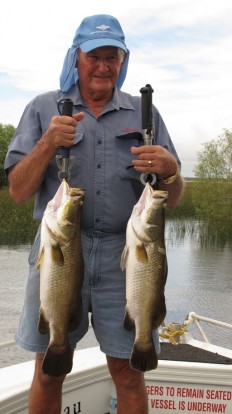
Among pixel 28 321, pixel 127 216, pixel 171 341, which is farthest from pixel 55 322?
pixel 171 341

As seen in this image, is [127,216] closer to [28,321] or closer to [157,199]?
[157,199]

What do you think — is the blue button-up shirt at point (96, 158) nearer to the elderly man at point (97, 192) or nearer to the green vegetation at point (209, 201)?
the elderly man at point (97, 192)

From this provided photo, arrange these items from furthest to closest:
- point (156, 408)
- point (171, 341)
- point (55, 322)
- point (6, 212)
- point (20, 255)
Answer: point (6, 212) → point (20, 255) → point (171, 341) → point (156, 408) → point (55, 322)

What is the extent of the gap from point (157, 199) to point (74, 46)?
3.24ft

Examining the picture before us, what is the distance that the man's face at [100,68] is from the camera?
3.18m

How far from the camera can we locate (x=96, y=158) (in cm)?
331

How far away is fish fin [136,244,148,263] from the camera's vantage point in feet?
9.74

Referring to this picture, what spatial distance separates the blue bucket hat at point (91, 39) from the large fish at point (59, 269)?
0.72 m

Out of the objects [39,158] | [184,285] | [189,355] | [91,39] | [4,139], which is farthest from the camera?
[4,139]

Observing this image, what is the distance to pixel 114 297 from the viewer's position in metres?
3.34

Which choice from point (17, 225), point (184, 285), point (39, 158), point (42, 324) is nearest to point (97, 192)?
point (39, 158)

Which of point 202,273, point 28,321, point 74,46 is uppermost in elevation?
point 74,46

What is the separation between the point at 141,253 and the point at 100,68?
3.32 ft

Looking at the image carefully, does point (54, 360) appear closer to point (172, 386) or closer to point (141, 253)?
point (141, 253)
